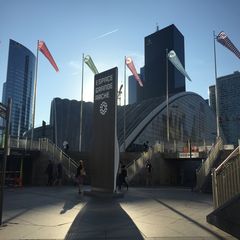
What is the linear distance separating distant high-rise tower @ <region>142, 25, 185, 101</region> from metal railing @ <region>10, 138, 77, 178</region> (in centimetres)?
6106

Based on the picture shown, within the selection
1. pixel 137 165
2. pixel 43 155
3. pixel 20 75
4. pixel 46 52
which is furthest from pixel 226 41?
pixel 20 75

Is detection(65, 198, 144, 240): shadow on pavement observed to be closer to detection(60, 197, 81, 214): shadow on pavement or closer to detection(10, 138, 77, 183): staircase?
detection(60, 197, 81, 214): shadow on pavement

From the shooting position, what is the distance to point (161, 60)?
98750 mm

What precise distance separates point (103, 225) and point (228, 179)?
3.47 meters

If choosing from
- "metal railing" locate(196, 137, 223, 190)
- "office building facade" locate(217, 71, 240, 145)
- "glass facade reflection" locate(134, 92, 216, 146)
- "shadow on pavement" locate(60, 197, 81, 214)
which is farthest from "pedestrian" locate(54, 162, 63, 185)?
"glass facade reflection" locate(134, 92, 216, 146)

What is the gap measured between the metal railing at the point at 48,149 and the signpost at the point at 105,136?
30.7ft

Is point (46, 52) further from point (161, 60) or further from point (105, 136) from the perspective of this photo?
point (161, 60)

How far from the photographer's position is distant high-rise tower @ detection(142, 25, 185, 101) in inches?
3556

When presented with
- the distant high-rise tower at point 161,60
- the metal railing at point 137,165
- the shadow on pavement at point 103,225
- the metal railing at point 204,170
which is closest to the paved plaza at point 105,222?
the shadow on pavement at point 103,225

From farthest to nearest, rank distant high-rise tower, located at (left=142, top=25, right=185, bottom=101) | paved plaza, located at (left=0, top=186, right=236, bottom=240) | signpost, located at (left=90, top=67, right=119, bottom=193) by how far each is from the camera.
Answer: distant high-rise tower, located at (left=142, top=25, right=185, bottom=101) → signpost, located at (left=90, top=67, right=119, bottom=193) → paved plaza, located at (left=0, top=186, right=236, bottom=240)

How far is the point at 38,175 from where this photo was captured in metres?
25.9

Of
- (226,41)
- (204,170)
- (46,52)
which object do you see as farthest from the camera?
(46,52)

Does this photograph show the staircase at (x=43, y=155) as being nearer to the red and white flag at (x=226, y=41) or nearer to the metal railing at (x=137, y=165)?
the metal railing at (x=137, y=165)

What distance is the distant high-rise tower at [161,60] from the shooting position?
90312 mm
